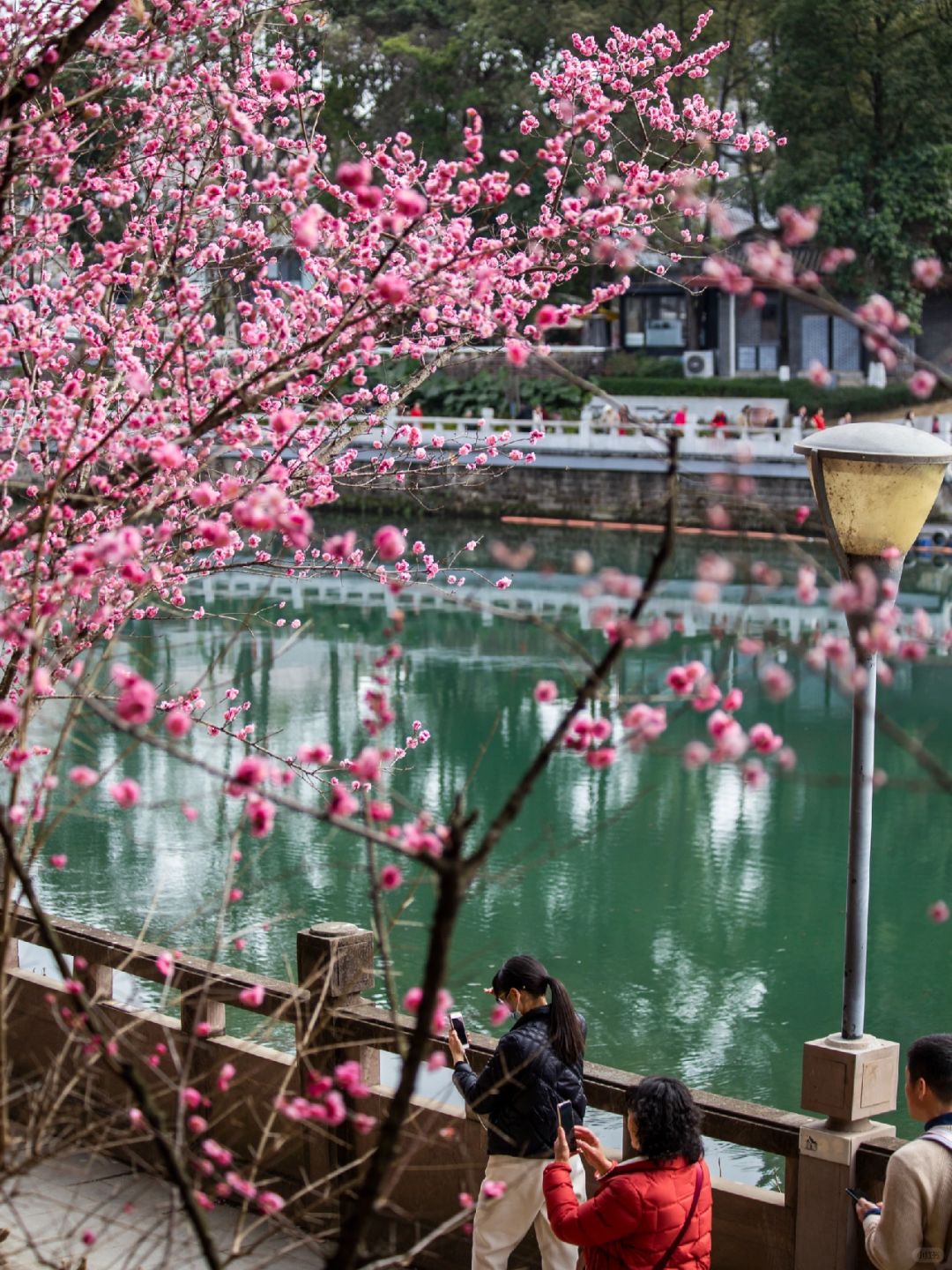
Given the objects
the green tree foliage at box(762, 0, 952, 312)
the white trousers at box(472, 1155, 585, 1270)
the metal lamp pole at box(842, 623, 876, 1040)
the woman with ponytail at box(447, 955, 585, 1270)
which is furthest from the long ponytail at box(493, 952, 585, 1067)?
the green tree foliage at box(762, 0, 952, 312)

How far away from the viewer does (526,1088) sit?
3.78 m

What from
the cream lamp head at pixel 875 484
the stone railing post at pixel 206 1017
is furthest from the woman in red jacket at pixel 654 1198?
the stone railing post at pixel 206 1017

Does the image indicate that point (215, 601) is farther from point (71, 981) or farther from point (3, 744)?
point (71, 981)

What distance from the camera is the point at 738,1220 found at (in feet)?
14.2

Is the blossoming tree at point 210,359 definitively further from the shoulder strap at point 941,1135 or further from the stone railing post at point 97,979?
the shoulder strap at point 941,1135

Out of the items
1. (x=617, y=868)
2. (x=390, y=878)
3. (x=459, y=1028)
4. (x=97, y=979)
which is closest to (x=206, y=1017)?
(x=97, y=979)

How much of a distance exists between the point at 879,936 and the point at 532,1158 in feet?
23.3

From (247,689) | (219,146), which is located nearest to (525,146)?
(247,689)

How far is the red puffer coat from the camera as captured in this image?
126 inches

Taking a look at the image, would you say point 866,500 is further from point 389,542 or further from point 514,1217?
point 389,542

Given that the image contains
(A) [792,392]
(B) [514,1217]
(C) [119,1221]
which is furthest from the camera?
(A) [792,392]

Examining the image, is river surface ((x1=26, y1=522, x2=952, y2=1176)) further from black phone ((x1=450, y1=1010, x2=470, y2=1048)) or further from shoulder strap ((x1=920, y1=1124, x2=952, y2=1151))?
shoulder strap ((x1=920, y1=1124, x2=952, y2=1151))

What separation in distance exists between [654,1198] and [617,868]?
8.73 meters

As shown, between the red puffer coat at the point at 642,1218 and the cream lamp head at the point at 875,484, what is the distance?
1.60m
